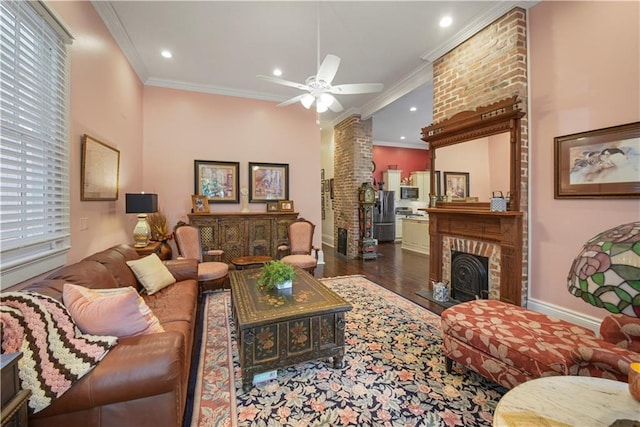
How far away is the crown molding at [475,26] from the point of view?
2934 millimetres

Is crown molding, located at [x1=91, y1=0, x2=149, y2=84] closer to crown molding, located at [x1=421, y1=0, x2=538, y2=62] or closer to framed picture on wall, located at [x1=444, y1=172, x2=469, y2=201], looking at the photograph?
Answer: crown molding, located at [x1=421, y1=0, x2=538, y2=62]

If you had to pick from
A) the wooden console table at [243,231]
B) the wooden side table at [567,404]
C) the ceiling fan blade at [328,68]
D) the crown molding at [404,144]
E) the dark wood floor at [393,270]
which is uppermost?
the crown molding at [404,144]

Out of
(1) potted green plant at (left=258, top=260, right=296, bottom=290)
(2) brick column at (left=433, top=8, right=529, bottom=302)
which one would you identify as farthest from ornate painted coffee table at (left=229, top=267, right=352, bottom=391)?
(2) brick column at (left=433, top=8, right=529, bottom=302)

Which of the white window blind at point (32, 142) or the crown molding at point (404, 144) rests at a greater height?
the crown molding at point (404, 144)

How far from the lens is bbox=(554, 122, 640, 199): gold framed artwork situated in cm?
227

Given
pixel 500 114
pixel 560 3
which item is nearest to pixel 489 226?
pixel 500 114

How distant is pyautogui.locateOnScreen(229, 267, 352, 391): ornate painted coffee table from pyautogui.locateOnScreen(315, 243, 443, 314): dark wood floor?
68.5 inches

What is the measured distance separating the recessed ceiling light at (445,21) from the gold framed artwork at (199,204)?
4314 millimetres

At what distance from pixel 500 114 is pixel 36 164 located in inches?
166

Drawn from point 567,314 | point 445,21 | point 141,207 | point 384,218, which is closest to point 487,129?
point 445,21

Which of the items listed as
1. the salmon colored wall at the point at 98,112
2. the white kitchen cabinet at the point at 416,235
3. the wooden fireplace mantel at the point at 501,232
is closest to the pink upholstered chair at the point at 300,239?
the wooden fireplace mantel at the point at 501,232

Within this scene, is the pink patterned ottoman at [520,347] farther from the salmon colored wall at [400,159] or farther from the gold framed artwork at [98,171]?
the salmon colored wall at [400,159]

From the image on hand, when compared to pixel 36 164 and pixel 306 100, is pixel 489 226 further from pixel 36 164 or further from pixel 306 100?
pixel 36 164

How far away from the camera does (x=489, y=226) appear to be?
3246 millimetres
